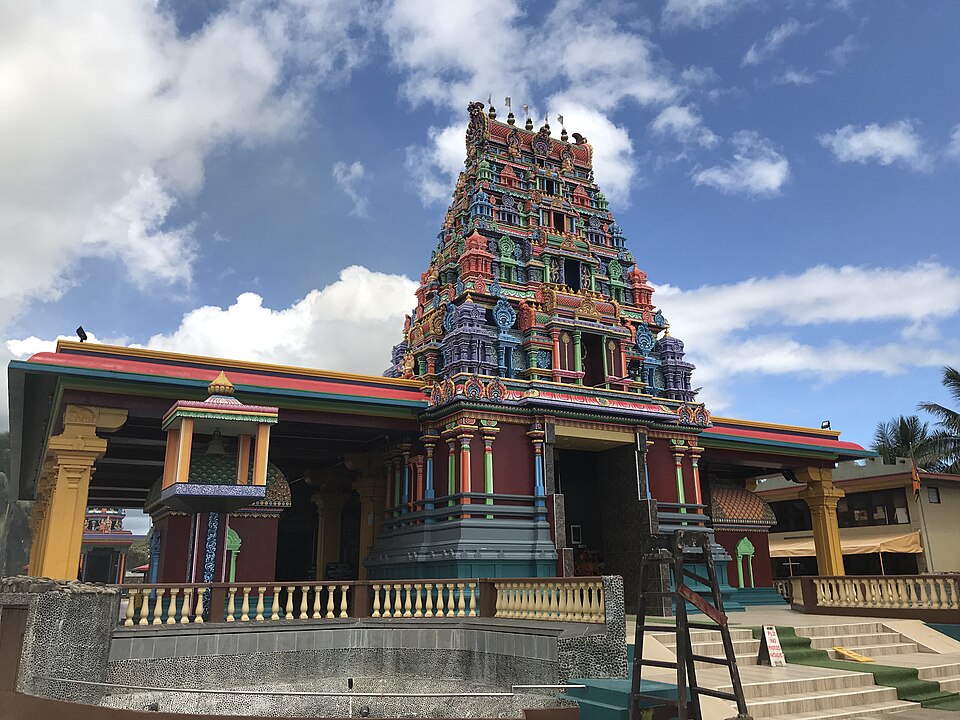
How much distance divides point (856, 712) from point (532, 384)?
1048cm

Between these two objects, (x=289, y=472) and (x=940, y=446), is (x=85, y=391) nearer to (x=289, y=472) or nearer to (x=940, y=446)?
(x=289, y=472)

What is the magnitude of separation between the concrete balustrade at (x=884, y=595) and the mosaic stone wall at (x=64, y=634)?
15.5 meters

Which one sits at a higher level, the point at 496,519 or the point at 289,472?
the point at 289,472

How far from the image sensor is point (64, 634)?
9297 mm

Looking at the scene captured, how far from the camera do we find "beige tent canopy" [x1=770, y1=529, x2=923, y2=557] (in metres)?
28.7

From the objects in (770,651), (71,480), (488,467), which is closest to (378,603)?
(488,467)

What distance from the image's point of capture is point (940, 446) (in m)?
39.6

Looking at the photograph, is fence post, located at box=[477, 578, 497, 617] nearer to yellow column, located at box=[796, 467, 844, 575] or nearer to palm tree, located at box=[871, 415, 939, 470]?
yellow column, located at box=[796, 467, 844, 575]

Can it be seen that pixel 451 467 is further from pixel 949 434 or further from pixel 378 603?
pixel 949 434

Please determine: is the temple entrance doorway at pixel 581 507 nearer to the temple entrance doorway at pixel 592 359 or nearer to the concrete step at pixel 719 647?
the temple entrance doorway at pixel 592 359

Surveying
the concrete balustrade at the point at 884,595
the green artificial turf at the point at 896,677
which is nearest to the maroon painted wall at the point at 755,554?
the concrete balustrade at the point at 884,595

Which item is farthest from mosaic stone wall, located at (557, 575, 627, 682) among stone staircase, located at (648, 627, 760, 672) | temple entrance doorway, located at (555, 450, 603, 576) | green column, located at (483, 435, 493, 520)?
temple entrance doorway, located at (555, 450, 603, 576)

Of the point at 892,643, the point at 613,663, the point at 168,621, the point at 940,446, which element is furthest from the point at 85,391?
the point at 940,446

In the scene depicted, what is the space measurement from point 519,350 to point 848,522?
19.3 m
